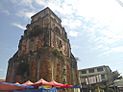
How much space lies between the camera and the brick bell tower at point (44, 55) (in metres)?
21.7

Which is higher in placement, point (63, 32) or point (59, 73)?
point (63, 32)

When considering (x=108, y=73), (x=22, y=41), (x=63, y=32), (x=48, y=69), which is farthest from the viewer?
(x=108, y=73)

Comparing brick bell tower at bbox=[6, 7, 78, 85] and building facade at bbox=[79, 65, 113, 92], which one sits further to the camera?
building facade at bbox=[79, 65, 113, 92]

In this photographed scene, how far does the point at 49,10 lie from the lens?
92.3ft

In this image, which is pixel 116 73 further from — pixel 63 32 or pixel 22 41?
pixel 22 41

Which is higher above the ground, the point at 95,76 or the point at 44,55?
the point at 44,55

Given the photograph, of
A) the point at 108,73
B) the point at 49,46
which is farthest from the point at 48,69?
the point at 108,73

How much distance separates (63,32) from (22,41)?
7.91m

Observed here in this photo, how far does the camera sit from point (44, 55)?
72.1 ft

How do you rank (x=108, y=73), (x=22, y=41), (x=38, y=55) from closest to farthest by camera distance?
(x=38, y=55) → (x=22, y=41) → (x=108, y=73)

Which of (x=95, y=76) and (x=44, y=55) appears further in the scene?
(x=95, y=76)

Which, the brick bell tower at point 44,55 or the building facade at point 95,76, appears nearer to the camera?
the brick bell tower at point 44,55

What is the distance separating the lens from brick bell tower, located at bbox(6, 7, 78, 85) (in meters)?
21.7

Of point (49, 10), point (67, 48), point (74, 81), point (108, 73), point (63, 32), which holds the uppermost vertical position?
point (49, 10)
